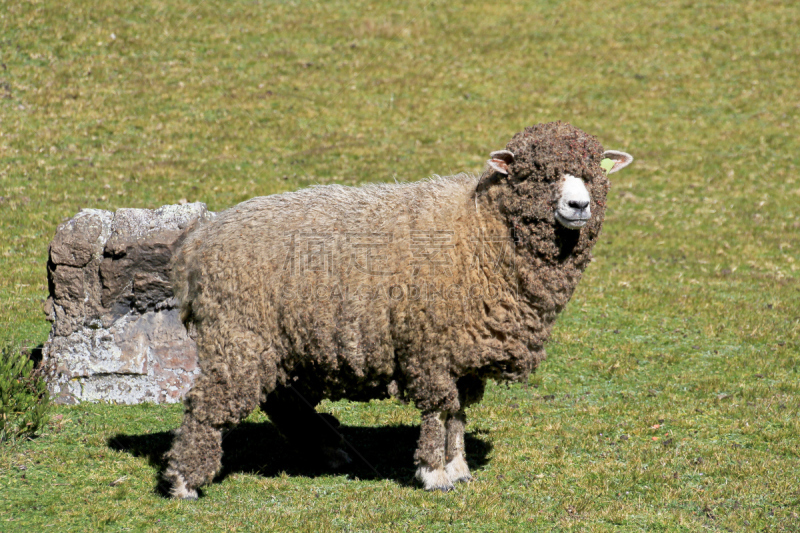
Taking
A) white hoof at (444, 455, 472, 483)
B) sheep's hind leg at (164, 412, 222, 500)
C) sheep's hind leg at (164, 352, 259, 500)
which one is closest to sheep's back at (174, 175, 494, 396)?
sheep's hind leg at (164, 352, 259, 500)

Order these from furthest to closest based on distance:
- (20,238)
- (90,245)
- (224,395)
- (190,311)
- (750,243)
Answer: (750,243), (20,238), (90,245), (190,311), (224,395)

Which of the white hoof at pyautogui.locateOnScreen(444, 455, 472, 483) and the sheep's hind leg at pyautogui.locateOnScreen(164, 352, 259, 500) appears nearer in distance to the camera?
the sheep's hind leg at pyautogui.locateOnScreen(164, 352, 259, 500)

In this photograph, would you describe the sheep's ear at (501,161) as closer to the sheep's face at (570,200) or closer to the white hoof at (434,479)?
the sheep's face at (570,200)

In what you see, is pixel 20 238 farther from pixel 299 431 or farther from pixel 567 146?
pixel 567 146

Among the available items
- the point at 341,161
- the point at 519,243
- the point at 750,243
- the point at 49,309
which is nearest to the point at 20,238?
the point at 49,309

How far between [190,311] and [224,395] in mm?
1026

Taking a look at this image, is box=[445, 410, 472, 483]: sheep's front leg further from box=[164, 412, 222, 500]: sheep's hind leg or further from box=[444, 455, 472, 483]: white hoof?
box=[164, 412, 222, 500]: sheep's hind leg

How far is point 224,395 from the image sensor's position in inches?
269

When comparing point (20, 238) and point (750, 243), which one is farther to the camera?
point (750, 243)

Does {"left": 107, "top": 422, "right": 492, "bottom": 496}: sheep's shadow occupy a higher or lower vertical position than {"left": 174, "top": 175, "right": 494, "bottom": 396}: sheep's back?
lower

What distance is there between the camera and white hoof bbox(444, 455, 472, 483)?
7234 mm

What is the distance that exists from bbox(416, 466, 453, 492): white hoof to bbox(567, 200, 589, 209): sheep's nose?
271cm

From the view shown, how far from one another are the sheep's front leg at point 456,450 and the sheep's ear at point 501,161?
7.67 feet

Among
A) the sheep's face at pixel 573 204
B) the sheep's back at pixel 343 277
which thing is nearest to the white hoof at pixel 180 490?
the sheep's back at pixel 343 277
